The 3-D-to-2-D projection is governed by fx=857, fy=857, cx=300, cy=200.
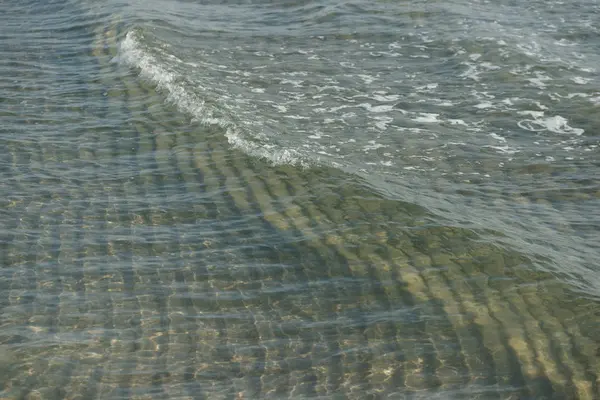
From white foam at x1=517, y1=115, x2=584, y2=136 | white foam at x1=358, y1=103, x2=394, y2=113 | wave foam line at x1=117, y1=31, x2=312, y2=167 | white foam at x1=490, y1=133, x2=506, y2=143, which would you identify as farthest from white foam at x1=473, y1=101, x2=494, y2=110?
wave foam line at x1=117, y1=31, x2=312, y2=167

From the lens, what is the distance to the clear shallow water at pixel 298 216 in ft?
22.9

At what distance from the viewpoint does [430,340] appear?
725 cm

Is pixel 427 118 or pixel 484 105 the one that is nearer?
pixel 427 118

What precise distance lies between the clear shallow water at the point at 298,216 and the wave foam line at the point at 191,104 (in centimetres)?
4

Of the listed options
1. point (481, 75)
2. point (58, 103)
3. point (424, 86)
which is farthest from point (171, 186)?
point (481, 75)

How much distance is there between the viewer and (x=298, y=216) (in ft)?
30.8

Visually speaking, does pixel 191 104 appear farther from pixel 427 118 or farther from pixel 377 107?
pixel 427 118

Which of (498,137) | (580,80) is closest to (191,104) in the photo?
(498,137)

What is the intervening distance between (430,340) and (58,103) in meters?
7.99

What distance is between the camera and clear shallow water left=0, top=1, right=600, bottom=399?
699 centimetres

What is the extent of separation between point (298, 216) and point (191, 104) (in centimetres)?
406

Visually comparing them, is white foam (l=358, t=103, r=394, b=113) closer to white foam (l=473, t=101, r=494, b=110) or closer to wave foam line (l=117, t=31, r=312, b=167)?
white foam (l=473, t=101, r=494, b=110)

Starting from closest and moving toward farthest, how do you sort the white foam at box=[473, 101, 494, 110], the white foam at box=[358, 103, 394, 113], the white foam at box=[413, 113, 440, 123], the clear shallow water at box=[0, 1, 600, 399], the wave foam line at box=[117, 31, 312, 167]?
the clear shallow water at box=[0, 1, 600, 399] < the wave foam line at box=[117, 31, 312, 167] < the white foam at box=[413, 113, 440, 123] < the white foam at box=[358, 103, 394, 113] < the white foam at box=[473, 101, 494, 110]

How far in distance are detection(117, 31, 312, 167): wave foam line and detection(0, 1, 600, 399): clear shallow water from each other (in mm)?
43
